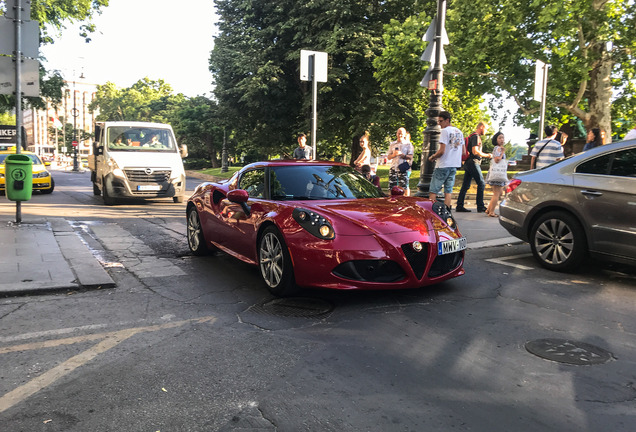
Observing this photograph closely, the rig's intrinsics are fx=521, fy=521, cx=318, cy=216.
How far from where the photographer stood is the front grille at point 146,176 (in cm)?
1343

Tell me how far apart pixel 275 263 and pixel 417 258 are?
1349mm

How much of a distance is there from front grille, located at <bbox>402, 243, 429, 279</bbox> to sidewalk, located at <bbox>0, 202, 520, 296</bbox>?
10.2 ft

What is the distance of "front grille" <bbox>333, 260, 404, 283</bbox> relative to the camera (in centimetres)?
459

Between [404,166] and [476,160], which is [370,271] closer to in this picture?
[404,166]

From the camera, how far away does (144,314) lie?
4.53 metres

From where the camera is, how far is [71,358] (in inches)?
138

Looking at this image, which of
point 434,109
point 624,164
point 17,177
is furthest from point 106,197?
point 624,164

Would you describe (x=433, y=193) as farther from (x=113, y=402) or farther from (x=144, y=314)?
(x=113, y=402)

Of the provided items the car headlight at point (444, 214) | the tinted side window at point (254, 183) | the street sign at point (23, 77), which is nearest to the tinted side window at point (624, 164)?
the car headlight at point (444, 214)

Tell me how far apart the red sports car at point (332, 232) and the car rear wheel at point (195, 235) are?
737 millimetres

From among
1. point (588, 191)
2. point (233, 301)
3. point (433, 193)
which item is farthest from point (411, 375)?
point (433, 193)

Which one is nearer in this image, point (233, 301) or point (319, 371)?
point (319, 371)

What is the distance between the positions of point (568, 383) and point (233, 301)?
2.92 metres

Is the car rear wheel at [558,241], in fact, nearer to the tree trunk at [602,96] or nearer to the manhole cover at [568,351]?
the manhole cover at [568,351]
